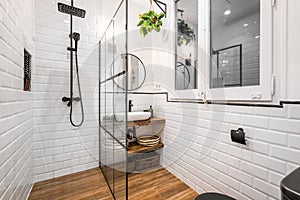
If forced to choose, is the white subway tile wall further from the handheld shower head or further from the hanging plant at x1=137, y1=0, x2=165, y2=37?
the hanging plant at x1=137, y1=0, x2=165, y2=37

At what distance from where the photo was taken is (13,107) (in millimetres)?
1106

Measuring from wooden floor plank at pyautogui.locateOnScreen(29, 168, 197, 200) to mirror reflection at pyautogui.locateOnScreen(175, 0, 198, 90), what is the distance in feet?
4.01

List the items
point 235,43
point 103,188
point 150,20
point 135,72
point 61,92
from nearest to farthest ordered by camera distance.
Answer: point 235,43, point 103,188, point 61,92, point 150,20, point 135,72

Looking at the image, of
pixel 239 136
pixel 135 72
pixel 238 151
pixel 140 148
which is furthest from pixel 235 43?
pixel 140 148

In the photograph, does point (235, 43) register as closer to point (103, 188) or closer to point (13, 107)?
point (13, 107)

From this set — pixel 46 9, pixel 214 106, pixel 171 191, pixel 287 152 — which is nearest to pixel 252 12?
pixel 214 106

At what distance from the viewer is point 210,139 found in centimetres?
154

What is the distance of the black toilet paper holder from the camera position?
119 centimetres

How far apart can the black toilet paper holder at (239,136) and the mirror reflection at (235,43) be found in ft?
1.32

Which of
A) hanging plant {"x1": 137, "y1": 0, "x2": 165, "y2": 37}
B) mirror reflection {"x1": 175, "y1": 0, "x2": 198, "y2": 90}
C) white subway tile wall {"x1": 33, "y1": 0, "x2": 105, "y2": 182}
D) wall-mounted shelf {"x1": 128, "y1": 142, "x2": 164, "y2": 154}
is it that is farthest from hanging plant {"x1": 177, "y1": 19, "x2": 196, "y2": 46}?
wall-mounted shelf {"x1": 128, "y1": 142, "x2": 164, "y2": 154}

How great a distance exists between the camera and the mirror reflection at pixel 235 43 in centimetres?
121

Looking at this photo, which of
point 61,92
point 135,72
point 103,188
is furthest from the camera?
point 135,72

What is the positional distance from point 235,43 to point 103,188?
2073mm

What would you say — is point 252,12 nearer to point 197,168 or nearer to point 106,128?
point 197,168
